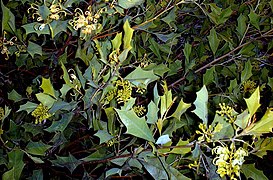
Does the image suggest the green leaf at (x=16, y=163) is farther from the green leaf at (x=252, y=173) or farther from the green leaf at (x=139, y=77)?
the green leaf at (x=252, y=173)

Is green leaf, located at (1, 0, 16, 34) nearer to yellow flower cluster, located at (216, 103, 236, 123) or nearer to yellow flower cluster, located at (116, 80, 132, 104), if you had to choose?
yellow flower cluster, located at (116, 80, 132, 104)

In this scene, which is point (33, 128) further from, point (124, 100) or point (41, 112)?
point (124, 100)

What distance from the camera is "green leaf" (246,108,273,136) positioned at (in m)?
0.47

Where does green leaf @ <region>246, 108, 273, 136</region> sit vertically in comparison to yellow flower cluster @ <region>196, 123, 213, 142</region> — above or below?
above

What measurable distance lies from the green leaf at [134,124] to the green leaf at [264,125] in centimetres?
14

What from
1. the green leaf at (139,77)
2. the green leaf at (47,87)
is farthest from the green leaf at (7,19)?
the green leaf at (139,77)

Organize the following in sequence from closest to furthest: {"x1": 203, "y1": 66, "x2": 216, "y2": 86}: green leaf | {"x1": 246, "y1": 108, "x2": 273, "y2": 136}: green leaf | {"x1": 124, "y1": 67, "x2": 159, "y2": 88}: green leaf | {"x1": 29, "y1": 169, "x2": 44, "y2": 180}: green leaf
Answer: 1. {"x1": 246, "y1": 108, "x2": 273, "y2": 136}: green leaf
2. {"x1": 124, "y1": 67, "x2": 159, "y2": 88}: green leaf
3. {"x1": 29, "y1": 169, "x2": 44, "y2": 180}: green leaf
4. {"x1": 203, "y1": 66, "x2": 216, "y2": 86}: green leaf

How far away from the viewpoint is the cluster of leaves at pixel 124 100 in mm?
532

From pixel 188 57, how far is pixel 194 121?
14cm

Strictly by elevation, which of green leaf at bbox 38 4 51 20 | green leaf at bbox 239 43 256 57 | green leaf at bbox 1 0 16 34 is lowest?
green leaf at bbox 239 43 256 57

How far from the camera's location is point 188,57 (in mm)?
827

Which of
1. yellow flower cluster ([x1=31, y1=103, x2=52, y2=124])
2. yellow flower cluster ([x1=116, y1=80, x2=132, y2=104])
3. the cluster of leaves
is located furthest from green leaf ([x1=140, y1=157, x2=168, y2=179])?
yellow flower cluster ([x1=31, y1=103, x2=52, y2=124])

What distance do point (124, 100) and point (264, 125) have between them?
0.73 ft

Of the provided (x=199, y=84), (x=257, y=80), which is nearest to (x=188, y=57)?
(x=199, y=84)
